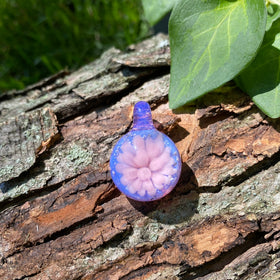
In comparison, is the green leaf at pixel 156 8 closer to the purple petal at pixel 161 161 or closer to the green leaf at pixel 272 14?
the green leaf at pixel 272 14

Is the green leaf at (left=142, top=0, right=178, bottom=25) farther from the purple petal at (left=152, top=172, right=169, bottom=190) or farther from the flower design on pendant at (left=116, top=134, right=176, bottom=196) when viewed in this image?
the purple petal at (left=152, top=172, right=169, bottom=190)

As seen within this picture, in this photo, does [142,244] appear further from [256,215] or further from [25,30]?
[25,30]

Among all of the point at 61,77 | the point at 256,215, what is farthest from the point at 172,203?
the point at 61,77

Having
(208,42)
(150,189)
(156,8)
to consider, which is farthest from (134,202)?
(156,8)

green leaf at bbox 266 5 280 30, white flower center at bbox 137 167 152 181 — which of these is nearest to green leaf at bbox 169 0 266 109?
green leaf at bbox 266 5 280 30

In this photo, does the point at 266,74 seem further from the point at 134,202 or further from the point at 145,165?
the point at 134,202

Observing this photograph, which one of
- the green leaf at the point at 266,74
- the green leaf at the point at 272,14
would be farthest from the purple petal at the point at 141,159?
the green leaf at the point at 272,14
